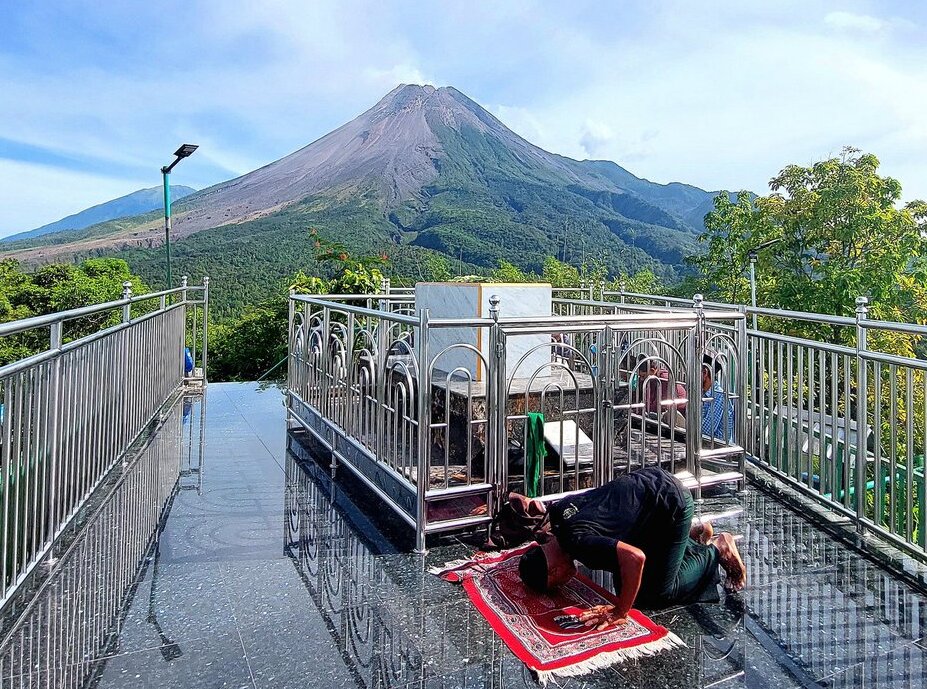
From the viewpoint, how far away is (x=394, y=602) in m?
2.44

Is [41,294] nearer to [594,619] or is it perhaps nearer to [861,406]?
[594,619]

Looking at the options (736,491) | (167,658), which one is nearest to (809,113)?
(736,491)

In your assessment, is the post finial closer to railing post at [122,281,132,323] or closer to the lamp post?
railing post at [122,281,132,323]

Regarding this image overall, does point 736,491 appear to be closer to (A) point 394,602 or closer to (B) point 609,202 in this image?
(A) point 394,602

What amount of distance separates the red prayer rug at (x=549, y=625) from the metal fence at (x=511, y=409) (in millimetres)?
363

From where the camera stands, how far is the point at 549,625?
7.43 feet

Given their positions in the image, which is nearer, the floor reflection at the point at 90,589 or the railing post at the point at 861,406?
the floor reflection at the point at 90,589

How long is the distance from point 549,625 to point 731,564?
778mm

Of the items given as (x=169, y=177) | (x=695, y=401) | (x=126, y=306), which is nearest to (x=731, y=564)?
(x=695, y=401)

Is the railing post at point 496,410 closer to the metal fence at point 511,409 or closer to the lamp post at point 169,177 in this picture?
the metal fence at point 511,409

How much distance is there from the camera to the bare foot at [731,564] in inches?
99.9

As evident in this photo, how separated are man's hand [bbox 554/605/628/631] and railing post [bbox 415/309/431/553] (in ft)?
2.60

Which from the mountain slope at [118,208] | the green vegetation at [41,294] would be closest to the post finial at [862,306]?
the green vegetation at [41,294]

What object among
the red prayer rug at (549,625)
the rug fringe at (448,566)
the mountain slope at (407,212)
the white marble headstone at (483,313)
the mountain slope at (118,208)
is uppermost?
the mountain slope at (118,208)
